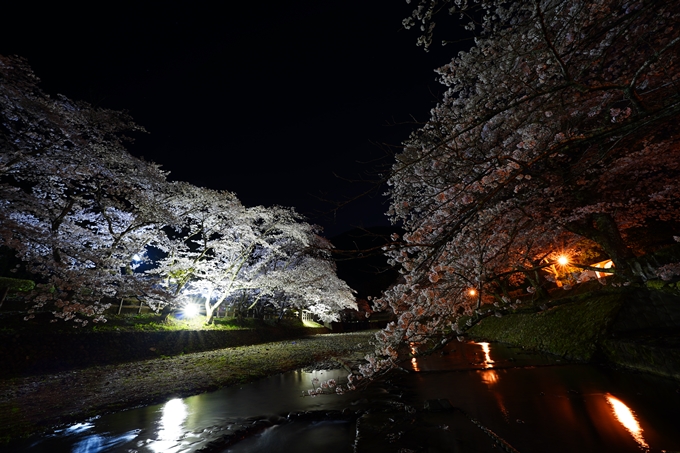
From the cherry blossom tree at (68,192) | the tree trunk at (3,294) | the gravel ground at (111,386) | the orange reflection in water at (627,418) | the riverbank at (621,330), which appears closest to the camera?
the orange reflection in water at (627,418)

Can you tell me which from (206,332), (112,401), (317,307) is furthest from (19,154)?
(317,307)

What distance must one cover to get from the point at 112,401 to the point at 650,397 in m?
11.8

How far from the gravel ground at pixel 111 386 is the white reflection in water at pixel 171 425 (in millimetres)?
760

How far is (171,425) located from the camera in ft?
19.9

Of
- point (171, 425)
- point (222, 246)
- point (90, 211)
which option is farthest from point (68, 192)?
point (171, 425)

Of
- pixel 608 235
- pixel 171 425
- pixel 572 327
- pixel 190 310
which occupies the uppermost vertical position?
pixel 190 310

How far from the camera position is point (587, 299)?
10.4 metres

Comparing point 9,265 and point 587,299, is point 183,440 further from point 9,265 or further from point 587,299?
point 9,265

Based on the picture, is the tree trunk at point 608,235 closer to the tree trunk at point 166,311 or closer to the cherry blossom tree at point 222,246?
the cherry blossom tree at point 222,246

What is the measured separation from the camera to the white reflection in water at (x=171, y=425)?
5184mm

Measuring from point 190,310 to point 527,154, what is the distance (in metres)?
23.8

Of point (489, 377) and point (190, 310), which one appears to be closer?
point (489, 377)

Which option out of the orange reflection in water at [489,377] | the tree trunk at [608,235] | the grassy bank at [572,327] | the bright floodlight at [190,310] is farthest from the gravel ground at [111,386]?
the tree trunk at [608,235]

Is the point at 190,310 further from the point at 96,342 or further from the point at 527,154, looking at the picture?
the point at 527,154
